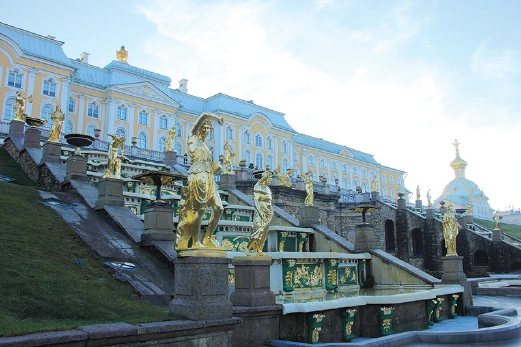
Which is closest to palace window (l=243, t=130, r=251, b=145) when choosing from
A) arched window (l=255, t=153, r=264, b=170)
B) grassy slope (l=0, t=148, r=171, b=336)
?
arched window (l=255, t=153, r=264, b=170)

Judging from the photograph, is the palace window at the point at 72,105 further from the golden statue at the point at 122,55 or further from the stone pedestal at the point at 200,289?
the stone pedestal at the point at 200,289

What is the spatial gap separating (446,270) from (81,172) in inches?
508

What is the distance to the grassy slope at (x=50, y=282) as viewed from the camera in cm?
634

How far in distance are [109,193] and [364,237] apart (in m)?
9.75

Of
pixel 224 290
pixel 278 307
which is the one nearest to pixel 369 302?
pixel 278 307

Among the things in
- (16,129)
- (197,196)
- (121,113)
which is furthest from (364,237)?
(121,113)

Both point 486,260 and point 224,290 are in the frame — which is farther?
point 486,260

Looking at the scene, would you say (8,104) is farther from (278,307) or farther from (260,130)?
(278,307)

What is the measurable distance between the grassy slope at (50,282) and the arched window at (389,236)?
103ft

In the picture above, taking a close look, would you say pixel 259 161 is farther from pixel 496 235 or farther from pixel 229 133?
pixel 496 235

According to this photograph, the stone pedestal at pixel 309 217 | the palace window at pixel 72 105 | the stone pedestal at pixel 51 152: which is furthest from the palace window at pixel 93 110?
the stone pedestal at pixel 309 217

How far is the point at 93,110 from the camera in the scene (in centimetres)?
4853

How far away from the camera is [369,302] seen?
9.86 m

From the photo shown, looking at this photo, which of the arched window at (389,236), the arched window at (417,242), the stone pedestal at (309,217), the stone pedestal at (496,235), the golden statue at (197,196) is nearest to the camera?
the golden statue at (197,196)
